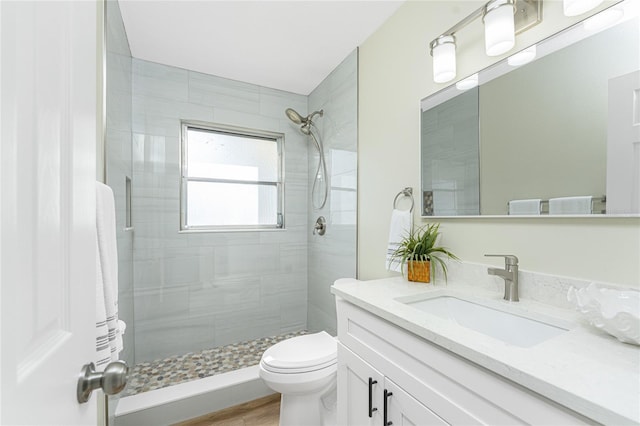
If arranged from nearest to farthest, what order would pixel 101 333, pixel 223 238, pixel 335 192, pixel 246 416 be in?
pixel 101 333
pixel 246 416
pixel 335 192
pixel 223 238

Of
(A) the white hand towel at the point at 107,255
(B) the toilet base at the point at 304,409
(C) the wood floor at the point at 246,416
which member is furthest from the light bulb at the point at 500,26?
(C) the wood floor at the point at 246,416

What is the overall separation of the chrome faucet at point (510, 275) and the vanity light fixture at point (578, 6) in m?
0.82

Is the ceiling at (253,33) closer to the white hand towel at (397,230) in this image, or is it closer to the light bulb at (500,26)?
the light bulb at (500,26)

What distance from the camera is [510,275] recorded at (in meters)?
1.03

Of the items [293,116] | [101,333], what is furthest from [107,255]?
[293,116]

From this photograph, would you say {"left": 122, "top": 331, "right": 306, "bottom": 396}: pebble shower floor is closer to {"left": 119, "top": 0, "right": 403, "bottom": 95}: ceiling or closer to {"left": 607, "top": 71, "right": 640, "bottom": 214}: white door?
{"left": 607, "top": 71, "right": 640, "bottom": 214}: white door

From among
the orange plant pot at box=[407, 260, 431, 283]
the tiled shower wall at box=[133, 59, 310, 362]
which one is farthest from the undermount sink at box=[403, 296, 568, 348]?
the tiled shower wall at box=[133, 59, 310, 362]

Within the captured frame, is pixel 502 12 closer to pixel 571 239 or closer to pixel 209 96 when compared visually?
pixel 571 239

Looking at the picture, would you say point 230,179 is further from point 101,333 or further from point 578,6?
point 578,6

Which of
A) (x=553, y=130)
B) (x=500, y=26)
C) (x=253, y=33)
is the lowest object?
(x=553, y=130)

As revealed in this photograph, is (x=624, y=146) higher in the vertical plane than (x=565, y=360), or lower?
higher

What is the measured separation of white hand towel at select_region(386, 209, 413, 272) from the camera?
1.53 meters

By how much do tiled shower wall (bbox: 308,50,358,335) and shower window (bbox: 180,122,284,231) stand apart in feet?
1.35

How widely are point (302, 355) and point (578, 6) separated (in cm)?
183
